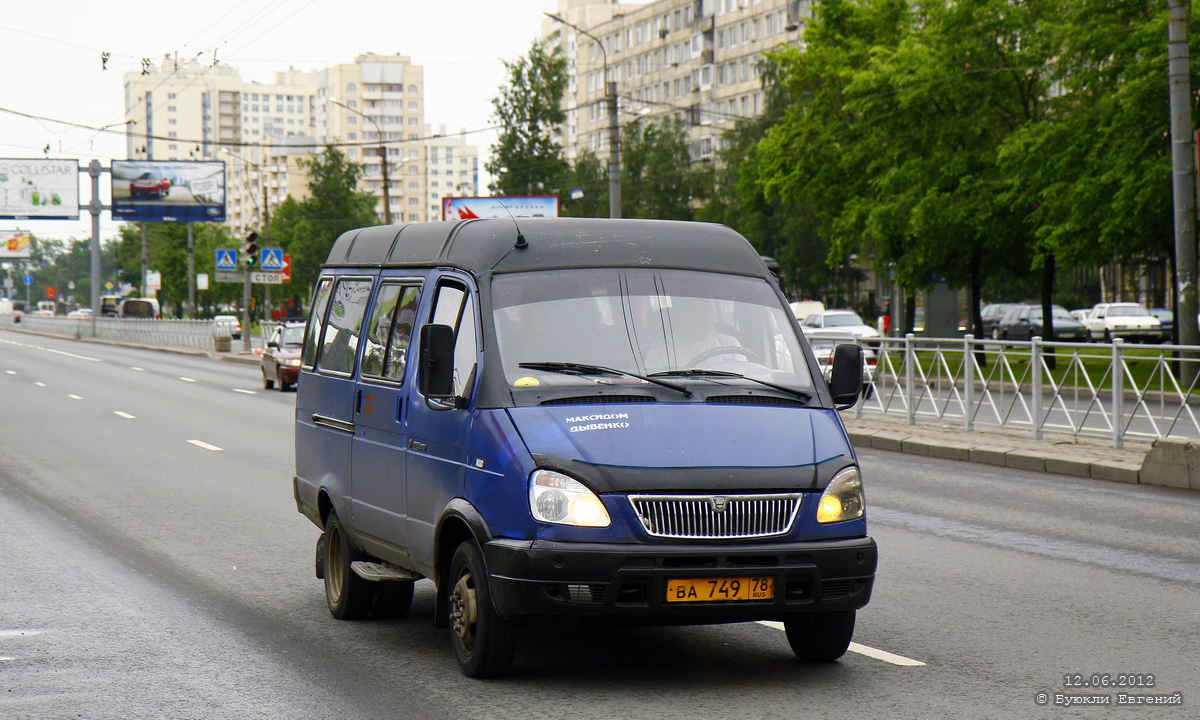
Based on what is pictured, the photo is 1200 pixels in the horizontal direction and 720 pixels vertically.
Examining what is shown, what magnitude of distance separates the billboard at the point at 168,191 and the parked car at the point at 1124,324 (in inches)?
1512

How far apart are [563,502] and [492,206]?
4263 cm

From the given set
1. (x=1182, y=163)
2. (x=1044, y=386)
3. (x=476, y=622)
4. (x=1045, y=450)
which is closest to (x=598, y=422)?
(x=476, y=622)

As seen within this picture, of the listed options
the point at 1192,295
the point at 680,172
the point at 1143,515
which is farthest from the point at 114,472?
the point at 680,172

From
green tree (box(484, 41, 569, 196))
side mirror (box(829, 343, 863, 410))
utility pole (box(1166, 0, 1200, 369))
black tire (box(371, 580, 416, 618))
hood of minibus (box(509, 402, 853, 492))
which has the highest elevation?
green tree (box(484, 41, 569, 196))

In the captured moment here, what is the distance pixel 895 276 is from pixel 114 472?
28.2 meters

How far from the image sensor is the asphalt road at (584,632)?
5.68 meters

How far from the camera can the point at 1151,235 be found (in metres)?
28.6

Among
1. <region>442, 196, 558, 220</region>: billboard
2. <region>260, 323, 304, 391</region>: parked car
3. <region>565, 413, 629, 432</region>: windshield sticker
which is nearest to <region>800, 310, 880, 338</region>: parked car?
<region>442, 196, 558, 220</region>: billboard

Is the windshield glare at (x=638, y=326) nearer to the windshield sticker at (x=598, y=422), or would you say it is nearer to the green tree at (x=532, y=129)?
the windshield sticker at (x=598, y=422)

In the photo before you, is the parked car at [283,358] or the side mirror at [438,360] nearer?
the side mirror at [438,360]

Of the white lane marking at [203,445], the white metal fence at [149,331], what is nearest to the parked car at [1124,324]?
the white metal fence at [149,331]

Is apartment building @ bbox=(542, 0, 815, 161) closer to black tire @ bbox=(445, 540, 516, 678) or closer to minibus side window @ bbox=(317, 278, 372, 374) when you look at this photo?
minibus side window @ bbox=(317, 278, 372, 374)

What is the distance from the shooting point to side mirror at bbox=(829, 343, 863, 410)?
21.5 ft

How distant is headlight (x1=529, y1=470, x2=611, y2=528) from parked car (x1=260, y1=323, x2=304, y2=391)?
997 inches
